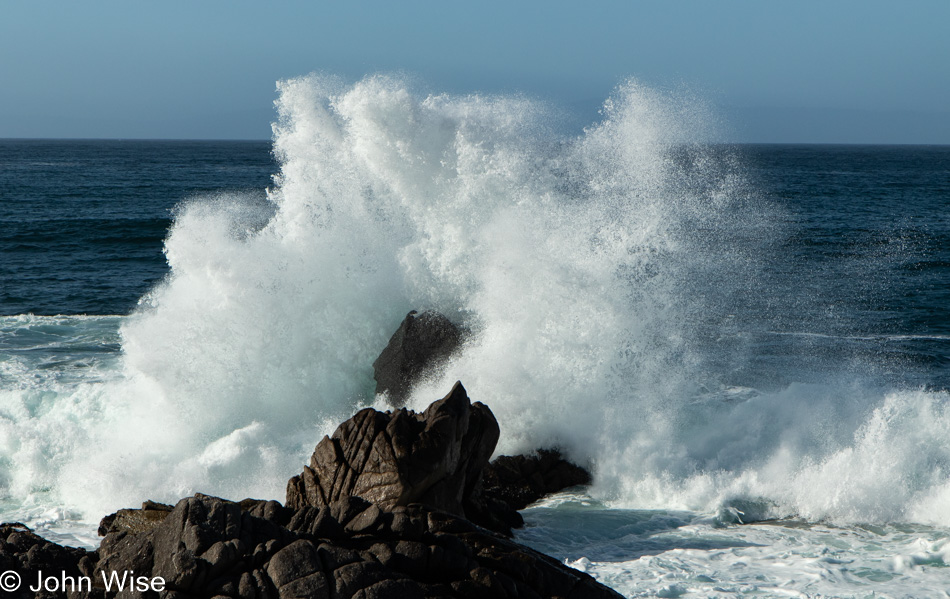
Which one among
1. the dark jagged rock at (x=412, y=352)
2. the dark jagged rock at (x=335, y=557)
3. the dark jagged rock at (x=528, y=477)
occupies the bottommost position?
the dark jagged rock at (x=528, y=477)

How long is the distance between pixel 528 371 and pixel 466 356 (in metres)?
1.16

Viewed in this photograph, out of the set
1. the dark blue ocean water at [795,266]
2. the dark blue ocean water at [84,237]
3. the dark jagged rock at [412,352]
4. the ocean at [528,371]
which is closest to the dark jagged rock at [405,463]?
the ocean at [528,371]

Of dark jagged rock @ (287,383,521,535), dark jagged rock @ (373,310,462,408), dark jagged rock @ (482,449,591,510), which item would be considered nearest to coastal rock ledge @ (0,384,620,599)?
dark jagged rock @ (287,383,521,535)

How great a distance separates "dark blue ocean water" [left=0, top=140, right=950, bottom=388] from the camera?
61.2 ft

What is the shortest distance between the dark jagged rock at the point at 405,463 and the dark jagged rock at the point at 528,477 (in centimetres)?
115

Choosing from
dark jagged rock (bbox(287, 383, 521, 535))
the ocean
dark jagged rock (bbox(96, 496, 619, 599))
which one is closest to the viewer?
dark jagged rock (bbox(96, 496, 619, 599))

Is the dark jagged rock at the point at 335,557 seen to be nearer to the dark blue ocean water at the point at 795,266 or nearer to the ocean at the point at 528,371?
the ocean at the point at 528,371

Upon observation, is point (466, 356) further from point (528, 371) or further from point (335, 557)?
point (335, 557)

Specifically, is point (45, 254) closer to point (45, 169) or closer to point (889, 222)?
point (889, 222)

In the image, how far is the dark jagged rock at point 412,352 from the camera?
44.0ft

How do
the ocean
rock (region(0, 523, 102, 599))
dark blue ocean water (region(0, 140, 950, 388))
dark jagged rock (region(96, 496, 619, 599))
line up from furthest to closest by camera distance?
1. dark blue ocean water (region(0, 140, 950, 388))
2. the ocean
3. rock (region(0, 523, 102, 599))
4. dark jagged rock (region(96, 496, 619, 599))

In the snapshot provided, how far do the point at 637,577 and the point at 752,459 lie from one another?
150 inches

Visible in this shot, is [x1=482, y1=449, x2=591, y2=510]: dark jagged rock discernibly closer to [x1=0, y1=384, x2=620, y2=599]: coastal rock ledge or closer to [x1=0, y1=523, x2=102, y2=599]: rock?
[x1=0, y1=384, x2=620, y2=599]: coastal rock ledge

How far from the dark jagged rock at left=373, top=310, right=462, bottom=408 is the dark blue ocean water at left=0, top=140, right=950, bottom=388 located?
6.09m
